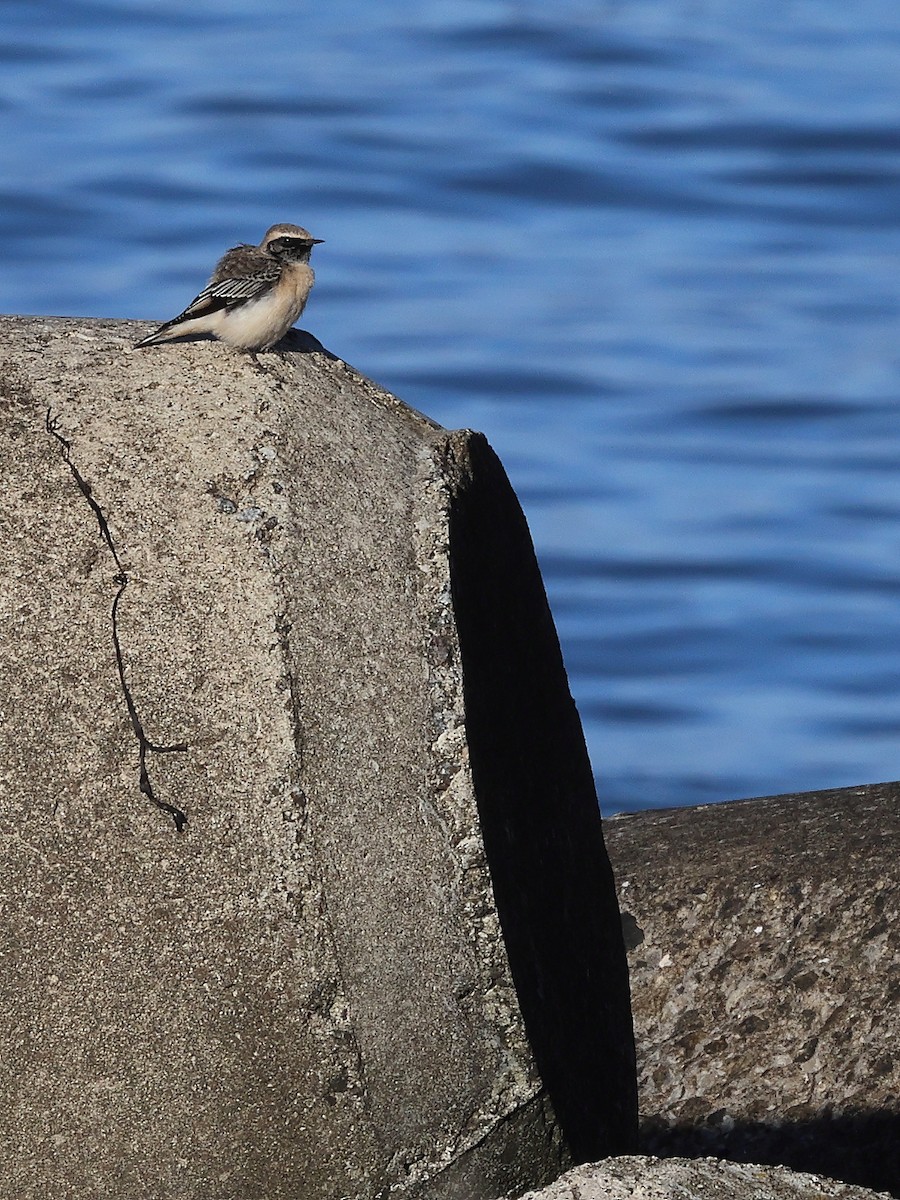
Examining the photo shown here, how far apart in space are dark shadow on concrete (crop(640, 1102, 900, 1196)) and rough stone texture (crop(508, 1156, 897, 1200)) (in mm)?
1811

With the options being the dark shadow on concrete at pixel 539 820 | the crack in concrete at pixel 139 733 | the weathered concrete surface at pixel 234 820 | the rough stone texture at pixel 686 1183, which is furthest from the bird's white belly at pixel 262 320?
the rough stone texture at pixel 686 1183

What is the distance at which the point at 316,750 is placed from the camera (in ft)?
10.3

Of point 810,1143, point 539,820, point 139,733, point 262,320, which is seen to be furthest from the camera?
Result: point 810,1143

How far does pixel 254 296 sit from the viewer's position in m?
3.71

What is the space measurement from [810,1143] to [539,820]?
5.40ft

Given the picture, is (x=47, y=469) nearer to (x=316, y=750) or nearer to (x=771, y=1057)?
(x=316, y=750)

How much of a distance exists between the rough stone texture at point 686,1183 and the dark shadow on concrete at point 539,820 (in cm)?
35

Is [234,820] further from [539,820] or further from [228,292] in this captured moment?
[228,292]

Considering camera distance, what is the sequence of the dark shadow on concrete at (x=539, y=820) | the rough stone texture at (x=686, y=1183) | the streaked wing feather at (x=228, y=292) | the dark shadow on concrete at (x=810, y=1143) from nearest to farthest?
the rough stone texture at (x=686, y=1183) → the dark shadow on concrete at (x=539, y=820) → the streaked wing feather at (x=228, y=292) → the dark shadow on concrete at (x=810, y=1143)

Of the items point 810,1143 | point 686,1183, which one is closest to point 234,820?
point 686,1183

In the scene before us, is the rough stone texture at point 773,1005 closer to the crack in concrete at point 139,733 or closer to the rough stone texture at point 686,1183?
the rough stone texture at point 686,1183

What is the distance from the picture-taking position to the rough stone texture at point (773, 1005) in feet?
16.5

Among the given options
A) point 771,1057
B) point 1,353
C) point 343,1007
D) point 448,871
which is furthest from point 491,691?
point 771,1057

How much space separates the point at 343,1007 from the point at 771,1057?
2.23 metres
